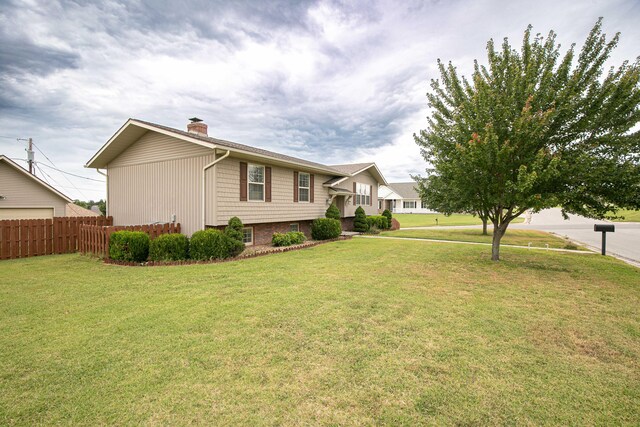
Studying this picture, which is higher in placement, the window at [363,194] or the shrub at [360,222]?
the window at [363,194]

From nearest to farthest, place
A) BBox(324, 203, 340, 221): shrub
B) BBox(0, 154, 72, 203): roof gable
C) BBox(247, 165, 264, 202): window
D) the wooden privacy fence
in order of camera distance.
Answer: the wooden privacy fence < BBox(247, 165, 264, 202): window < BBox(0, 154, 72, 203): roof gable < BBox(324, 203, 340, 221): shrub

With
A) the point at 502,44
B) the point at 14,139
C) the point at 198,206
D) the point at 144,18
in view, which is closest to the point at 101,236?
the point at 198,206

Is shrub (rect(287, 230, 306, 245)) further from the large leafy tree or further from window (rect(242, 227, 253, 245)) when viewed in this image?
the large leafy tree

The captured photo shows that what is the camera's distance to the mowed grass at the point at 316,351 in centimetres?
249

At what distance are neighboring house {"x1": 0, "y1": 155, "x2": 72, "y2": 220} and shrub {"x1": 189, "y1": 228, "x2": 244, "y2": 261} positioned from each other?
1245 cm

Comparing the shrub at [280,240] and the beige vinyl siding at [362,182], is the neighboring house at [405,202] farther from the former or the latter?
the shrub at [280,240]

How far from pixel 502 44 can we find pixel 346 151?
80.5 ft

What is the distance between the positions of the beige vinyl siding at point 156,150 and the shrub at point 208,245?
9.87 feet

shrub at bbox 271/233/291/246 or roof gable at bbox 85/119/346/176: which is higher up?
roof gable at bbox 85/119/346/176

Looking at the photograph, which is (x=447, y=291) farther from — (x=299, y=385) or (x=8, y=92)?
(x=8, y=92)

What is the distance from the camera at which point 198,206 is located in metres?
10.6

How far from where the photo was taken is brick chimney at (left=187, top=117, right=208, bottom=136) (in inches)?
524

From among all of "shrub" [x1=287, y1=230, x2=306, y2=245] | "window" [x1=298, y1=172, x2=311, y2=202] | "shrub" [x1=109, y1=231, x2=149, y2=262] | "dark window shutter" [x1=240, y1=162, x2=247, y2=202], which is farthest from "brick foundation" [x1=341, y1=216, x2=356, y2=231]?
"shrub" [x1=109, y1=231, x2=149, y2=262]

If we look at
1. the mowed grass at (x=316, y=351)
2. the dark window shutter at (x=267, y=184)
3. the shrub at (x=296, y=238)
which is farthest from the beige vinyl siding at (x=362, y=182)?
the mowed grass at (x=316, y=351)
